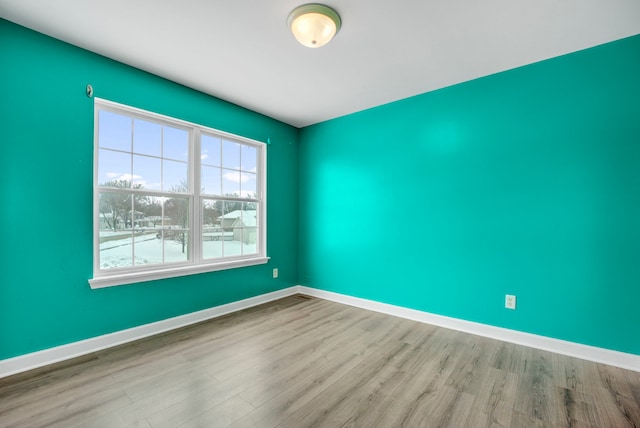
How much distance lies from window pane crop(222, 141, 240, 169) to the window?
13 mm

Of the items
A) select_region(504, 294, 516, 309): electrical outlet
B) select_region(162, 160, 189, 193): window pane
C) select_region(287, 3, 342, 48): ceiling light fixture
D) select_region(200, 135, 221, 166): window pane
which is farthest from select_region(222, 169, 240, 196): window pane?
select_region(504, 294, 516, 309): electrical outlet

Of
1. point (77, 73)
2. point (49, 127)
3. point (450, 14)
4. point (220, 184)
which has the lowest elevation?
point (220, 184)

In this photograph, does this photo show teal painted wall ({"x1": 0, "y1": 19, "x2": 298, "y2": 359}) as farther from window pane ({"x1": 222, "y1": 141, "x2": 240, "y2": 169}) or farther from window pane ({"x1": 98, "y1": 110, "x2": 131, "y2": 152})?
window pane ({"x1": 222, "y1": 141, "x2": 240, "y2": 169})

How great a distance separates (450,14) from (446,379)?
8.72ft

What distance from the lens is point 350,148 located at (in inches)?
151

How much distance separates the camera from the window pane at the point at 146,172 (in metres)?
2.70

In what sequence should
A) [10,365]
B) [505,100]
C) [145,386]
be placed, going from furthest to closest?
[505,100] → [10,365] → [145,386]

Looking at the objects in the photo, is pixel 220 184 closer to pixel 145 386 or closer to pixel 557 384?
pixel 145 386

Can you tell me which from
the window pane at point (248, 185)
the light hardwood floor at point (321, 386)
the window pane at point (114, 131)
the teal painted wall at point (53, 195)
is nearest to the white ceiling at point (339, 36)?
the teal painted wall at point (53, 195)

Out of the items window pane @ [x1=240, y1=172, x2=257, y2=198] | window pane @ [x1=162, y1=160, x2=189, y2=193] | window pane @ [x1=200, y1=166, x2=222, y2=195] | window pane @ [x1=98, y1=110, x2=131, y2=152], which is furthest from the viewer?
window pane @ [x1=240, y1=172, x2=257, y2=198]

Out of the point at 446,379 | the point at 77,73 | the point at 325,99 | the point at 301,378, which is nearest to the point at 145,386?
the point at 301,378

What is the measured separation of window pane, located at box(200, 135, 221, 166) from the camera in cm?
Answer: 324

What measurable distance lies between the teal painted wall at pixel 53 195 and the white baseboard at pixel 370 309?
8 centimetres

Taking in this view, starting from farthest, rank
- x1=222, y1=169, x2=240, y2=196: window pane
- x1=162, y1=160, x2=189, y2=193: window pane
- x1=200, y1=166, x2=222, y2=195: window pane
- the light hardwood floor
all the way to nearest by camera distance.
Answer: x1=222, y1=169, x2=240, y2=196: window pane
x1=200, y1=166, x2=222, y2=195: window pane
x1=162, y1=160, x2=189, y2=193: window pane
the light hardwood floor
